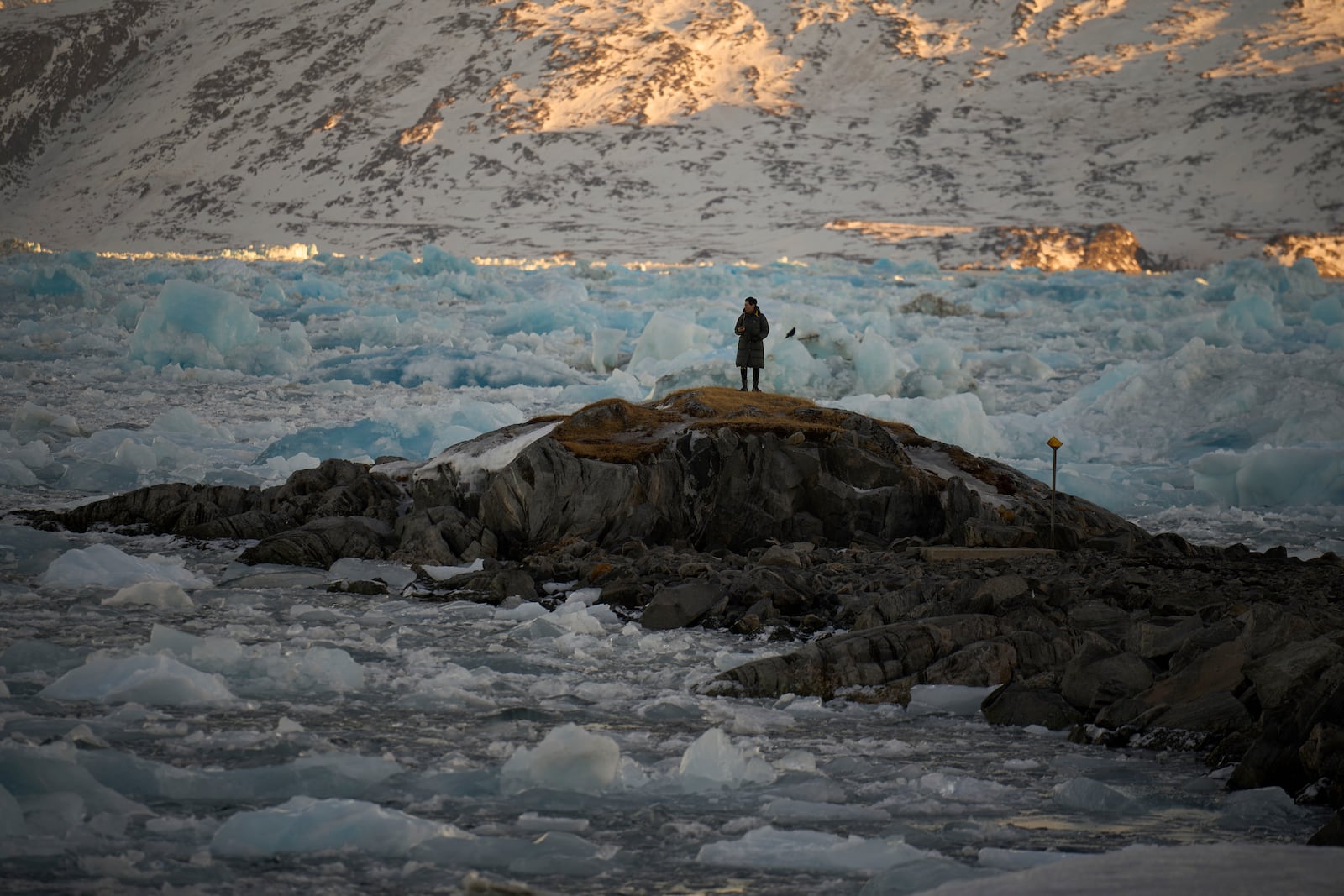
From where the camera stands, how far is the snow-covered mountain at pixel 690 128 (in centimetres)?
7100

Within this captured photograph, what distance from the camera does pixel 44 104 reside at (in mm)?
97625

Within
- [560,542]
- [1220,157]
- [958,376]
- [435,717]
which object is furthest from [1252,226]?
[435,717]

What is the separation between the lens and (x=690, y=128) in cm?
8425

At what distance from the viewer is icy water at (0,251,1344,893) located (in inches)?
166

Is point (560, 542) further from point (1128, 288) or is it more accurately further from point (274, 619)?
point (1128, 288)

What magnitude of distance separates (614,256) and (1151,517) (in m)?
51.5

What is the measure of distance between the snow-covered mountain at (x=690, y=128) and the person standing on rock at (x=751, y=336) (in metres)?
49.9

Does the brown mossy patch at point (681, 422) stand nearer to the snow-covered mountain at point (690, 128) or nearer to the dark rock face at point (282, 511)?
the dark rock face at point (282, 511)

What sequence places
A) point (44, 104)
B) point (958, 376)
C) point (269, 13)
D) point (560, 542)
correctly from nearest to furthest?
1. point (560, 542)
2. point (958, 376)
3. point (44, 104)
4. point (269, 13)

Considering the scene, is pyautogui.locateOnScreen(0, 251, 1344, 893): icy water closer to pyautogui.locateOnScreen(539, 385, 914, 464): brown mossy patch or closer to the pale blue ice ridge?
the pale blue ice ridge

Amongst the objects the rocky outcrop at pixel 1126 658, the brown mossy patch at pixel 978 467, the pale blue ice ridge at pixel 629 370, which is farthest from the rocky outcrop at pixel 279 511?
the brown mossy patch at pixel 978 467

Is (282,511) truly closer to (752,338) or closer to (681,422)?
(681,422)

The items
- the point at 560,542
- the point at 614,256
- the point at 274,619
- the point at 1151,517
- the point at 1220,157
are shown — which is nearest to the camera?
the point at 274,619

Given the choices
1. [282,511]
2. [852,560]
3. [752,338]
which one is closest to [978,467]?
[752,338]
